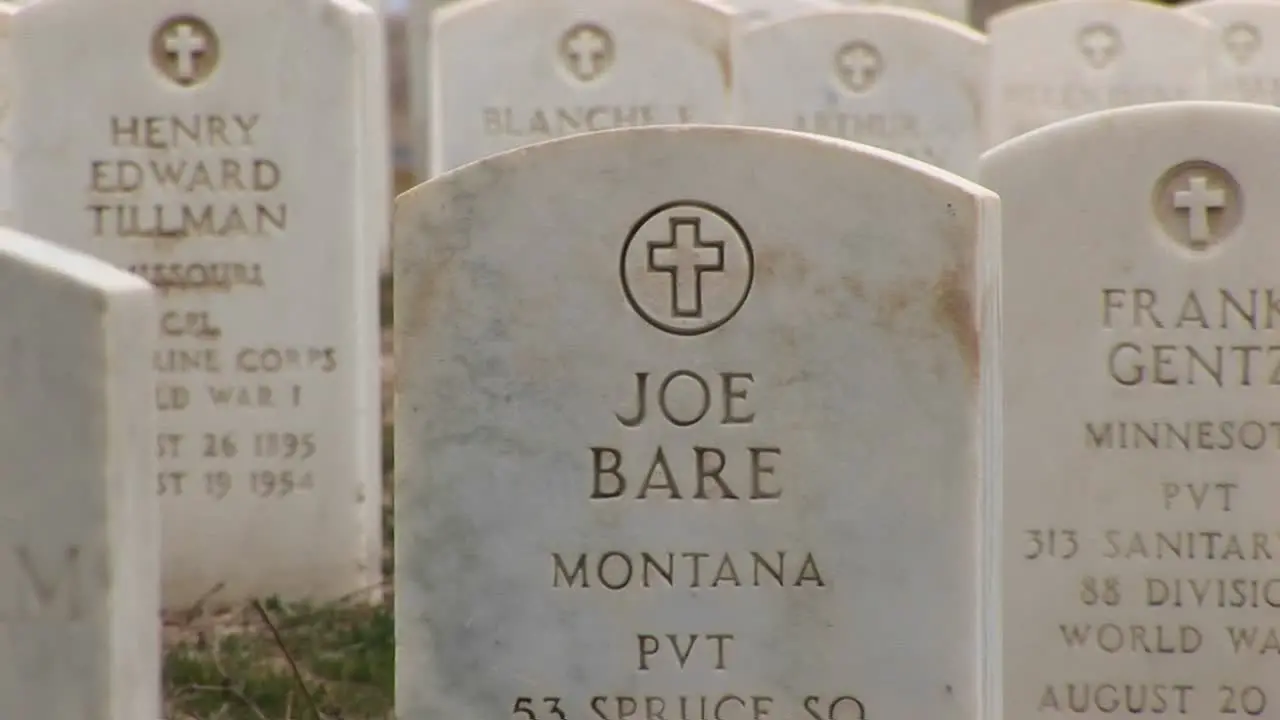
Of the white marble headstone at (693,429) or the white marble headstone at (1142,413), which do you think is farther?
the white marble headstone at (1142,413)

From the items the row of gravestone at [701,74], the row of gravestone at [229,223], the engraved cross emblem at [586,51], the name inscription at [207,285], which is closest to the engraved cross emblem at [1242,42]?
the row of gravestone at [701,74]

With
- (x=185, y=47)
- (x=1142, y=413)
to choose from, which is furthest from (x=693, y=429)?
(x=185, y=47)

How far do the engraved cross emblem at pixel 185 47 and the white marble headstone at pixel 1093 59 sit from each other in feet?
15.2

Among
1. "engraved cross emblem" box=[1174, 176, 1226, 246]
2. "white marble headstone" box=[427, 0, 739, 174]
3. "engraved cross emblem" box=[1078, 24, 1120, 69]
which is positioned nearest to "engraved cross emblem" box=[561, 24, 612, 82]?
"white marble headstone" box=[427, 0, 739, 174]

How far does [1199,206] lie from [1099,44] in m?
5.52

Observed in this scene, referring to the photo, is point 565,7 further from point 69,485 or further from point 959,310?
point 69,485

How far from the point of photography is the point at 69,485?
2582 millimetres

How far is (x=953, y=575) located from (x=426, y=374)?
0.72 m

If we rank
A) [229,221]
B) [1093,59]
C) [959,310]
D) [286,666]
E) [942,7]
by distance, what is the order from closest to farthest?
[959,310] → [286,666] → [229,221] → [1093,59] → [942,7]

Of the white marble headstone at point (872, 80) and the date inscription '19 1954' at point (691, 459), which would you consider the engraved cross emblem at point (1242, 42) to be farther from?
the date inscription '19 1954' at point (691, 459)

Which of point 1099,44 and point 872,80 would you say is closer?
point 872,80

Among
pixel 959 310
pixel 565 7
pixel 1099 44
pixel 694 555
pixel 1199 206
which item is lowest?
pixel 694 555

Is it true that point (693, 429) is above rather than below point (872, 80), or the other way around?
below

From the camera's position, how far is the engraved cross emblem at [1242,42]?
9.47 m
